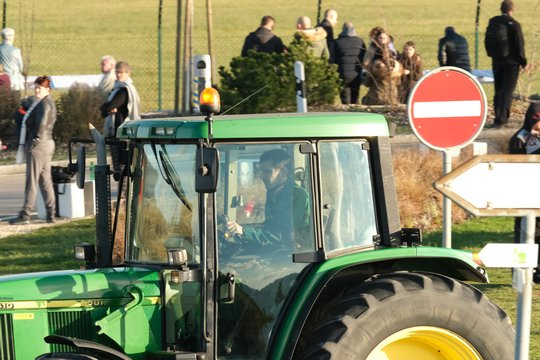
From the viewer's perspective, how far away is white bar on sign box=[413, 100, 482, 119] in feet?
30.9

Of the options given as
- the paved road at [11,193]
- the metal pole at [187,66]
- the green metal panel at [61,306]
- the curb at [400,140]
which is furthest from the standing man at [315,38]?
the green metal panel at [61,306]

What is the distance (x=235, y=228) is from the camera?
6855 mm

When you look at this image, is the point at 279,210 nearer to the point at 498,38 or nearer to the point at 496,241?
the point at 496,241

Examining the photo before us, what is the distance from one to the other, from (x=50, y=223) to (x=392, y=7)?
45.3 meters

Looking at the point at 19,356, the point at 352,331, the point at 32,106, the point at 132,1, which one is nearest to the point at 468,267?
the point at 352,331

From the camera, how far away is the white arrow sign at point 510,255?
5.73 meters

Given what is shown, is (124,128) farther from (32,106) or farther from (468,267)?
(32,106)

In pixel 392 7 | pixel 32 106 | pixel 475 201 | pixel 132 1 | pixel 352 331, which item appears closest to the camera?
pixel 475 201

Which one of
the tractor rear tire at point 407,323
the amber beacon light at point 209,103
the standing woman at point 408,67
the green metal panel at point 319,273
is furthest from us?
the standing woman at point 408,67

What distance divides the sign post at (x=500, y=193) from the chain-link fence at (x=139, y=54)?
3003 cm

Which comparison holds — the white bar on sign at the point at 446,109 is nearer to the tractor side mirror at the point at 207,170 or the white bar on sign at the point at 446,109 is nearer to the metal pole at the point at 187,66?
the tractor side mirror at the point at 207,170

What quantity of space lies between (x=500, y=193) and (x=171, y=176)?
6.35 feet

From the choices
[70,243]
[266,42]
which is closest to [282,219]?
[70,243]

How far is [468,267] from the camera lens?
7.23m
